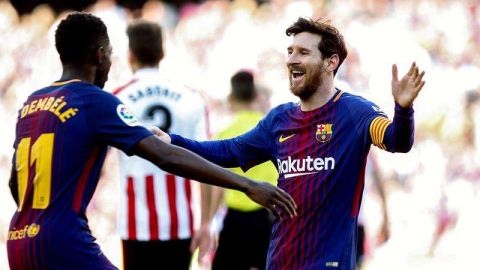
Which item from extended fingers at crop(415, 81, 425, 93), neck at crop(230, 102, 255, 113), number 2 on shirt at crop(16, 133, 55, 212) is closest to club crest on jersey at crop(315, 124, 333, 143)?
extended fingers at crop(415, 81, 425, 93)

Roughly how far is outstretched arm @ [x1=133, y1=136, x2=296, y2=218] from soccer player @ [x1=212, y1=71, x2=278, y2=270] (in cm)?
440

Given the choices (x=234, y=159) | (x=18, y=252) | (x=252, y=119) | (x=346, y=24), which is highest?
(x=346, y=24)

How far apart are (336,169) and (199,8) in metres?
17.0

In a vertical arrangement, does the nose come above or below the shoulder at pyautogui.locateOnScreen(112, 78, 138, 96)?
below

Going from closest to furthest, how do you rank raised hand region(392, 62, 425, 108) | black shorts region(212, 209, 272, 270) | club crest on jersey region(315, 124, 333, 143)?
1. raised hand region(392, 62, 425, 108)
2. club crest on jersey region(315, 124, 333, 143)
3. black shorts region(212, 209, 272, 270)

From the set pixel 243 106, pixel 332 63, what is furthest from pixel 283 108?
pixel 243 106

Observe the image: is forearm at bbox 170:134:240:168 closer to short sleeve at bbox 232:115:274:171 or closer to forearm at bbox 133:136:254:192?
short sleeve at bbox 232:115:274:171

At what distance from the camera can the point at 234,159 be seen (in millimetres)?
7352

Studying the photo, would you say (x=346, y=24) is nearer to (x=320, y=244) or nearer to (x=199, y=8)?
(x=199, y=8)

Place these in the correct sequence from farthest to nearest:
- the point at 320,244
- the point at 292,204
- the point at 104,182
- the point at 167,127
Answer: the point at 104,182
the point at 167,127
the point at 320,244
the point at 292,204

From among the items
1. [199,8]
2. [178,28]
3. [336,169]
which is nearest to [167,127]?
[336,169]

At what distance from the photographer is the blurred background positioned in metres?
15.8

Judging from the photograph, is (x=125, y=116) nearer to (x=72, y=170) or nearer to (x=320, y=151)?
(x=72, y=170)

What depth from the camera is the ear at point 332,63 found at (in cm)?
725
